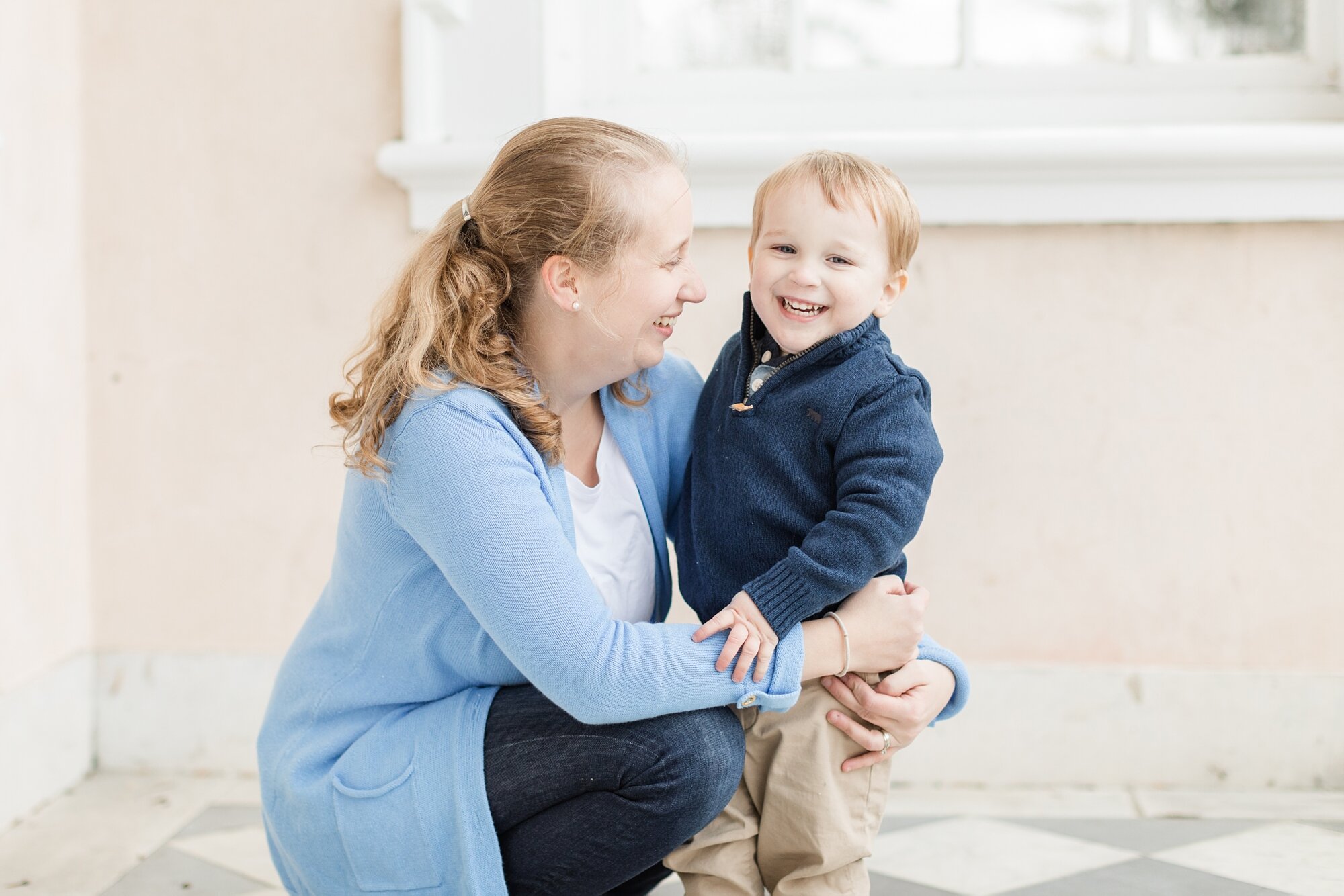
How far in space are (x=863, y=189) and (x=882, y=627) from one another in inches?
18.4

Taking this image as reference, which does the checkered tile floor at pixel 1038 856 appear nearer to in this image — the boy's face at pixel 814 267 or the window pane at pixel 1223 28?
the boy's face at pixel 814 267

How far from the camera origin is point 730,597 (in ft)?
4.36

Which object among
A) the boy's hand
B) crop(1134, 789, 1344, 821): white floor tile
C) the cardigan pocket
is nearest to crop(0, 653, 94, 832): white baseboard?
the cardigan pocket

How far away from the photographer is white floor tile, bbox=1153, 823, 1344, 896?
59.4 inches

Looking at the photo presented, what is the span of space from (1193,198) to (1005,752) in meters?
0.90

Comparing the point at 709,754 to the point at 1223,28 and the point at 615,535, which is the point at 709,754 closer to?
the point at 615,535

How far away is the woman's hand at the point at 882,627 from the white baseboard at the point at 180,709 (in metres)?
1.13

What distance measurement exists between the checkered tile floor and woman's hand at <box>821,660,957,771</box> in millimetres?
360

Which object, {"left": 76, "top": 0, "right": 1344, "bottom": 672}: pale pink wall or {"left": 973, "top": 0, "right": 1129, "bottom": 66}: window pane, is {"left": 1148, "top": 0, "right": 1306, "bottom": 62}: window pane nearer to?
{"left": 973, "top": 0, "right": 1129, "bottom": 66}: window pane

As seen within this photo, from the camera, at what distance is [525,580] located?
3.68 feet

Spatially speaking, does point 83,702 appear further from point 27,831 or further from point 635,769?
point 635,769

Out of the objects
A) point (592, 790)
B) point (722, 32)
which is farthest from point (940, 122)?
point (592, 790)

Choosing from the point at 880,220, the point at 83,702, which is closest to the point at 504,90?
the point at 880,220

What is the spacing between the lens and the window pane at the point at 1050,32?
1.91 metres
